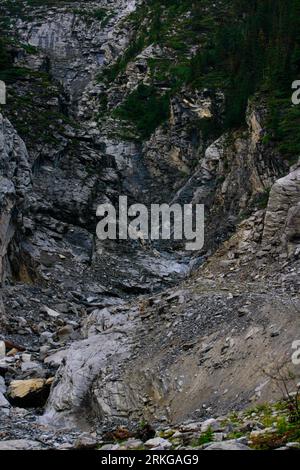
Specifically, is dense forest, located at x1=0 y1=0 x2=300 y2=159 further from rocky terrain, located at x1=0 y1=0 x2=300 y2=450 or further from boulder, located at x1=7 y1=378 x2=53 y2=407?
boulder, located at x1=7 y1=378 x2=53 y2=407

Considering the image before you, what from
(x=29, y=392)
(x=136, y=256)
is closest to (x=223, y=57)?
(x=136, y=256)

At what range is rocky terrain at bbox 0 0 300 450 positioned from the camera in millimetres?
14820

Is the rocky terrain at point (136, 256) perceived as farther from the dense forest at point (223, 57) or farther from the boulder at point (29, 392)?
the dense forest at point (223, 57)

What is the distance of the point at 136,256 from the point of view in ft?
138

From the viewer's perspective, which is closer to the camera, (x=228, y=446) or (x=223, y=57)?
(x=228, y=446)

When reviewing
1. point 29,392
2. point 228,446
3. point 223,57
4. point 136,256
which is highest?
point 223,57

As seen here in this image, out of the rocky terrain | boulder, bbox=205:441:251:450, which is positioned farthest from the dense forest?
boulder, bbox=205:441:251:450

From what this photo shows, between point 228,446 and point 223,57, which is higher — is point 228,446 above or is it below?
below

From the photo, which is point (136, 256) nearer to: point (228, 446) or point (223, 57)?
point (223, 57)

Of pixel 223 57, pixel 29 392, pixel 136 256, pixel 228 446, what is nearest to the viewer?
pixel 228 446

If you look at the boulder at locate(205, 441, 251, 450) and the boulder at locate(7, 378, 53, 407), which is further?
the boulder at locate(7, 378, 53, 407)

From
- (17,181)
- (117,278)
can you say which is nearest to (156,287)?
(117,278)

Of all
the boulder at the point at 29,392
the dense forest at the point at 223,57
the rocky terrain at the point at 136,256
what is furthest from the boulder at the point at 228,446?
the dense forest at the point at 223,57

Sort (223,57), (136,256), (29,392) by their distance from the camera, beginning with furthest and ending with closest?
(223,57)
(136,256)
(29,392)
